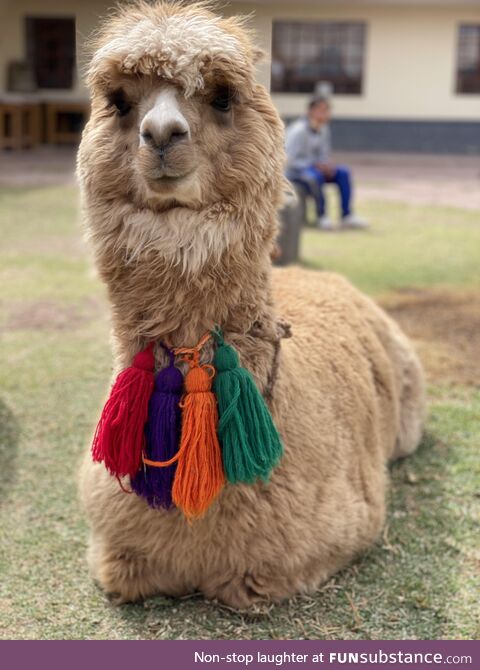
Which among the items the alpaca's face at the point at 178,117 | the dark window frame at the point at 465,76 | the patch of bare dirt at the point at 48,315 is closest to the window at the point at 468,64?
the dark window frame at the point at 465,76

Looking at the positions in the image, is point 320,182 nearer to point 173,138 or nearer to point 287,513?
point 287,513

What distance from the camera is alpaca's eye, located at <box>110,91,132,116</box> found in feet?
7.24

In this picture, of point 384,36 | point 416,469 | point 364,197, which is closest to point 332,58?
point 384,36

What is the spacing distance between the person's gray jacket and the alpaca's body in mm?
6747

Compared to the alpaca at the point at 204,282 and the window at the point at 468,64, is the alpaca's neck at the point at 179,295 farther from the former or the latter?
the window at the point at 468,64

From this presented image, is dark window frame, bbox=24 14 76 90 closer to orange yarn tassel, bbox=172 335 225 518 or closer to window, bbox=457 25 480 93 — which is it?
window, bbox=457 25 480 93

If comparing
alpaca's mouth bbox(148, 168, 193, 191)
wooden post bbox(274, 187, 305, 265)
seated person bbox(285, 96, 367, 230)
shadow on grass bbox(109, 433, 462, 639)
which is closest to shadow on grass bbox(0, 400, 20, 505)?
shadow on grass bbox(109, 433, 462, 639)

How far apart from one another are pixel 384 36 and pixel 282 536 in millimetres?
19097

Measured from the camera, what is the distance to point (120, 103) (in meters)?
2.22

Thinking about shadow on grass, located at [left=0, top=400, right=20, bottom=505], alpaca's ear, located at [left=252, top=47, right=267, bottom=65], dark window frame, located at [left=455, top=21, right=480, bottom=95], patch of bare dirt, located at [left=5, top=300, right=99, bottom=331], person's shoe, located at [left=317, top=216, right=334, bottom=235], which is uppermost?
dark window frame, located at [left=455, top=21, right=480, bottom=95]

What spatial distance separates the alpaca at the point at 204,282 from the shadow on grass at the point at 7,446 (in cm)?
81

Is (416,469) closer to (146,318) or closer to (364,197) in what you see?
(146,318)

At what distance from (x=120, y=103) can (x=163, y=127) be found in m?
0.28

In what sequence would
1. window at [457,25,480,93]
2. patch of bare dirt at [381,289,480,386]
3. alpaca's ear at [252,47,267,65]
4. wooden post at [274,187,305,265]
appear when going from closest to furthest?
alpaca's ear at [252,47,267,65] < patch of bare dirt at [381,289,480,386] < wooden post at [274,187,305,265] < window at [457,25,480,93]
